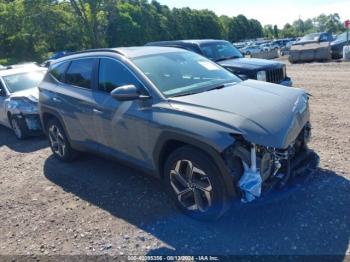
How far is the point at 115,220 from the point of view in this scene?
13.0 feet

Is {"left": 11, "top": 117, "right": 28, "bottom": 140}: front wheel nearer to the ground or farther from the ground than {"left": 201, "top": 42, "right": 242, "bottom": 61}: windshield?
nearer to the ground

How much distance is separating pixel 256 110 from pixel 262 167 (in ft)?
1.84

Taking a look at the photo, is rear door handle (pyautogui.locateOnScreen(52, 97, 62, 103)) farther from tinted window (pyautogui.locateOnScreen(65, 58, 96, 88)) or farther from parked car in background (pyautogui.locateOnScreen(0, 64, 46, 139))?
parked car in background (pyautogui.locateOnScreen(0, 64, 46, 139))

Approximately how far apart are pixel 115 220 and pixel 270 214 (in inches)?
67.9

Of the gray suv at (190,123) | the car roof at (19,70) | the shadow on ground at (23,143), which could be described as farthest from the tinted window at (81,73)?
the car roof at (19,70)

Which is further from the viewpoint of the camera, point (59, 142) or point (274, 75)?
point (274, 75)

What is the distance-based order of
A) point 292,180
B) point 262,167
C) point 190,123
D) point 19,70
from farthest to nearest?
point 19,70 < point 292,180 < point 190,123 < point 262,167

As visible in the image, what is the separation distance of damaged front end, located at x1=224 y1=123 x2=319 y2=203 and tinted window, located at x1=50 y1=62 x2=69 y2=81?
345cm

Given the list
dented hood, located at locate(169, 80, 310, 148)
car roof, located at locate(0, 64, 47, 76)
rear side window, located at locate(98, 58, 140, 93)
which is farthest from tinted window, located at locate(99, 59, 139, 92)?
car roof, located at locate(0, 64, 47, 76)

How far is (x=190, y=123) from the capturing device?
3.39 m

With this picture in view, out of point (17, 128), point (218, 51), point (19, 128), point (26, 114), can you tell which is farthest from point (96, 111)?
point (218, 51)

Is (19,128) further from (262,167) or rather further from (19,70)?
(262,167)

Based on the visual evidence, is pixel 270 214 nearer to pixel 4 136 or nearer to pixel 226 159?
pixel 226 159

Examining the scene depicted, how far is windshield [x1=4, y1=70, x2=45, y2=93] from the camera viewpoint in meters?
8.30
